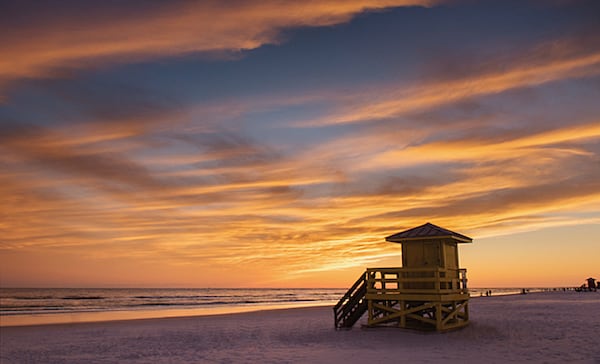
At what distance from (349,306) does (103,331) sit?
1214 centimetres

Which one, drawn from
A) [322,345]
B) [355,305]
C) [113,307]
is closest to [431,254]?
[355,305]

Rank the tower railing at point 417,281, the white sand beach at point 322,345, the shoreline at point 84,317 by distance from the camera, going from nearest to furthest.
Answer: the white sand beach at point 322,345, the tower railing at point 417,281, the shoreline at point 84,317

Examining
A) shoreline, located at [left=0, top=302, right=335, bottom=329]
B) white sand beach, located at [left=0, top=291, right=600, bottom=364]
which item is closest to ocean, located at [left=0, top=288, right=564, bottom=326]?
shoreline, located at [left=0, top=302, right=335, bottom=329]

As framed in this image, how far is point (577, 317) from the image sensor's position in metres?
23.7

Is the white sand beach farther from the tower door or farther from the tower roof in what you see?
the tower roof

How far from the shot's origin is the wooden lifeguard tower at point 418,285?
62.5ft

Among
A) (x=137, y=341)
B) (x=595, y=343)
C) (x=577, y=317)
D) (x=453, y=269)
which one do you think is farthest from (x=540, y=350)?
(x=137, y=341)

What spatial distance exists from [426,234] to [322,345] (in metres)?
6.57

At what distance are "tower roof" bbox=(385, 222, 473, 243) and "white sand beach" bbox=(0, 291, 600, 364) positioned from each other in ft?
11.9

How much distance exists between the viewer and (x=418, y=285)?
64.6 ft

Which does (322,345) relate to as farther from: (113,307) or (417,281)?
(113,307)

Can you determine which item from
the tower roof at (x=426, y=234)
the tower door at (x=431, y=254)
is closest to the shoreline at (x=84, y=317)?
the tower roof at (x=426, y=234)

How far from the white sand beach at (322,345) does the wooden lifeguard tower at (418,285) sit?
93 centimetres

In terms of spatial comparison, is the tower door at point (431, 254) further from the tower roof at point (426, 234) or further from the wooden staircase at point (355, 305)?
the wooden staircase at point (355, 305)
